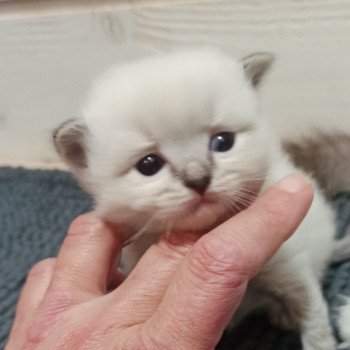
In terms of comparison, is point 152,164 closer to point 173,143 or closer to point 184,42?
point 173,143

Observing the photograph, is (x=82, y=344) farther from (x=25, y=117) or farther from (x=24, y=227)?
(x=25, y=117)

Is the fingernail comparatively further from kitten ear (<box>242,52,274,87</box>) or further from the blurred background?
the blurred background

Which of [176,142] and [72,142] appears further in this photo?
[72,142]

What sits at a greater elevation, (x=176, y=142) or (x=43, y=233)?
(x=176, y=142)

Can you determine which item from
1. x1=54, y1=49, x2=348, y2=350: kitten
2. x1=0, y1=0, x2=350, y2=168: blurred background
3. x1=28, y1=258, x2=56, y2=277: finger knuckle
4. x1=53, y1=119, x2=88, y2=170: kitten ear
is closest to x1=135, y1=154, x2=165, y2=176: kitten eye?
x1=54, y1=49, x2=348, y2=350: kitten

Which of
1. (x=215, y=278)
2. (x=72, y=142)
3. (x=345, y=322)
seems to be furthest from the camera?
(x=345, y=322)

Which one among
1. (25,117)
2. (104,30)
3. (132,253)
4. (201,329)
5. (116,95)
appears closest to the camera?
(201,329)

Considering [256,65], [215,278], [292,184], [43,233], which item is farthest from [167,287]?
[43,233]

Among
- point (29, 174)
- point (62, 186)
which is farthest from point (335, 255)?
point (29, 174)

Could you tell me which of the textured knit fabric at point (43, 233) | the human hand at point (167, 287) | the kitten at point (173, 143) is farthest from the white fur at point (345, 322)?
the human hand at point (167, 287)
